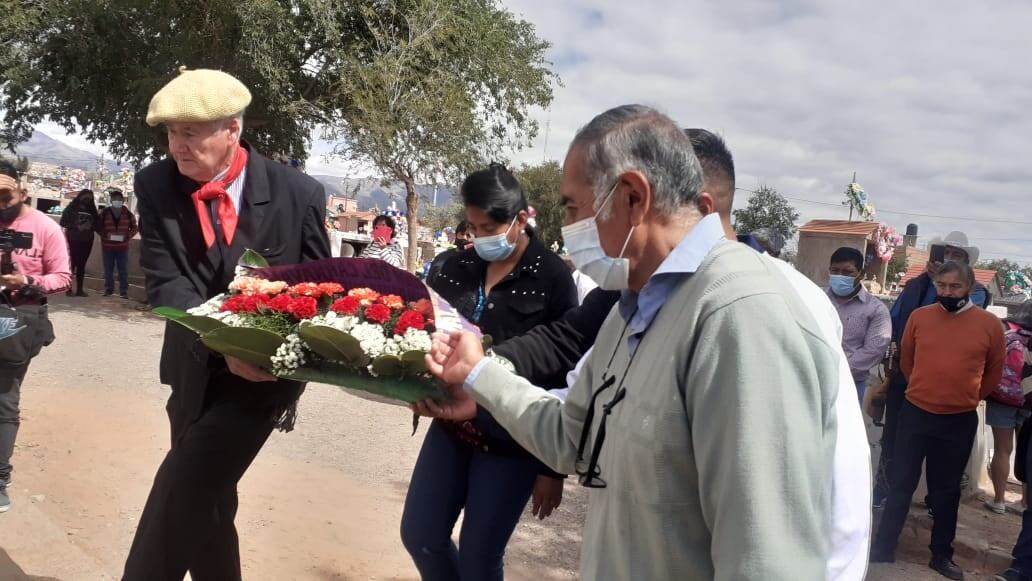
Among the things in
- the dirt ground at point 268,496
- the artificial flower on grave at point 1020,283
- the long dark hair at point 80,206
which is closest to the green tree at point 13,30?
the long dark hair at point 80,206

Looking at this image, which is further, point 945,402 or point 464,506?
point 945,402

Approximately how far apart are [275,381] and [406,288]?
66 cm

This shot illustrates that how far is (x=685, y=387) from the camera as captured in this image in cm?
138

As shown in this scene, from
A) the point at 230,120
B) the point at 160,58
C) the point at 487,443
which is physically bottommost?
the point at 487,443

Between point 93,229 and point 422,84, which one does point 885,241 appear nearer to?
point 422,84

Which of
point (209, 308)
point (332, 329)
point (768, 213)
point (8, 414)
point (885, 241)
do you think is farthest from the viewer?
point (768, 213)

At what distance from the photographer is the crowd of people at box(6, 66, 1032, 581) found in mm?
1305

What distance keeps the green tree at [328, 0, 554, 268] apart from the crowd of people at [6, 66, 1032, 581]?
8.93 metres

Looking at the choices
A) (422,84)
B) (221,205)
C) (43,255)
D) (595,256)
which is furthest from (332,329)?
(422,84)

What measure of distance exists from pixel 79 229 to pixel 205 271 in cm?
1373

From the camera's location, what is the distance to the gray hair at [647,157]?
1567mm

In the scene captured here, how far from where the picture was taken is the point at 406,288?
2955 mm

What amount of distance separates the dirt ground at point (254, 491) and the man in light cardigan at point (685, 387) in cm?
323

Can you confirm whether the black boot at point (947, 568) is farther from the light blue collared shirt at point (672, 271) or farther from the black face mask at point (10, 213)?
the black face mask at point (10, 213)
